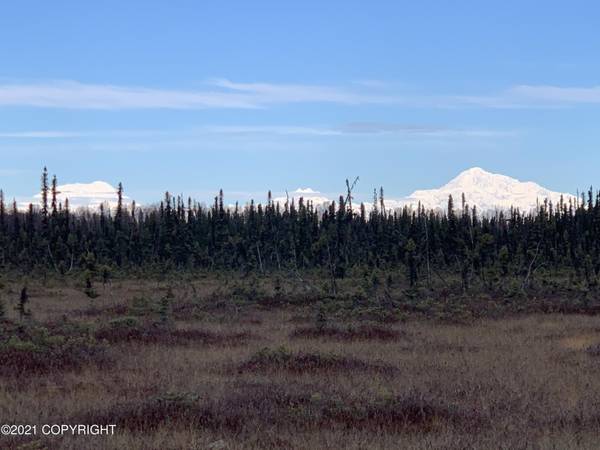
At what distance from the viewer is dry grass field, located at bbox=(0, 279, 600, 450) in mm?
9273

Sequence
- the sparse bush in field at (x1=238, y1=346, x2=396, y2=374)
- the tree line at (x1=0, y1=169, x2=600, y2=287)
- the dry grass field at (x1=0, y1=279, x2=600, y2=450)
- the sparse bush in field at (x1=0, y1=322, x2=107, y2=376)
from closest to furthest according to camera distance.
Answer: the dry grass field at (x1=0, y1=279, x2=600, y2=450) → the sparse bush in field at (x1=0, y1=322, x2=107, y2=376) → the sparse bush in field at (x1=238, y1=346, x2=396, y2=374) → the tree line at (x1=0, y1=169, x2=600, y2=287)

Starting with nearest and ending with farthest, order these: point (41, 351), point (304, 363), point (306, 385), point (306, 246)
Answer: point (306, 385), point (41, 351), point (304, 363), point (306, 246)

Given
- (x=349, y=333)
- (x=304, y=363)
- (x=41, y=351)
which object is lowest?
(x=349, y=333)

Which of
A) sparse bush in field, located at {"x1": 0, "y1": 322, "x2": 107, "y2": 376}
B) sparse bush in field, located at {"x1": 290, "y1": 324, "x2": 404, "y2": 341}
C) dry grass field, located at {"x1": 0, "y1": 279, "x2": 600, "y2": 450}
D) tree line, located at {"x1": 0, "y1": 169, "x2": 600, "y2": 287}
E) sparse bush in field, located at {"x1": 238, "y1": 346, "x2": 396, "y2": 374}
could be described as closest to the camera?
dry grass field, located at {"x1": 0, "y1": 279, "x2": 600, "y2": 450}

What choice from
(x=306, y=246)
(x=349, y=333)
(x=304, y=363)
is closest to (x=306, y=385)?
(x=304, y=363)

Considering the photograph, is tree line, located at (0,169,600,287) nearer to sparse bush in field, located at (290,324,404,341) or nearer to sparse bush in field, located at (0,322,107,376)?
sparse bush in field, located at (290,324,404,341)

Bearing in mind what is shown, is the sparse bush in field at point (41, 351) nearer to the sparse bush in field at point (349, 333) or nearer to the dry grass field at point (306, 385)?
the dry grass field at point (306, 385)

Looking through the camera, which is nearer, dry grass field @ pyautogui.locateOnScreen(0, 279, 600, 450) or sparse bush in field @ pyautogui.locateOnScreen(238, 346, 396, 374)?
dry grass field @ pyautogui.locateOnScreen(0, 279, 600, 450)

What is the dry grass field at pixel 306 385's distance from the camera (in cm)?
927

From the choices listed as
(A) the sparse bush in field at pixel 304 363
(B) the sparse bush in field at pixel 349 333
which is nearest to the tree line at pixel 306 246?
(B) the sparse bush in field at pixel 349 333

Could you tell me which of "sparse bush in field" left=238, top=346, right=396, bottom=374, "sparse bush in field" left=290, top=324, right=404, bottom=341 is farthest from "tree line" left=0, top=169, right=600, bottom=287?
"sparse bush in field" left=238, top=346, right=396, bottom=374

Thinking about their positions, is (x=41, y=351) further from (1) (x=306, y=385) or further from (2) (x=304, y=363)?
(1) (x=306, y=385)

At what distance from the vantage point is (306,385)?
12945 mm

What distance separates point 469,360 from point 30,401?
32.3 ft
